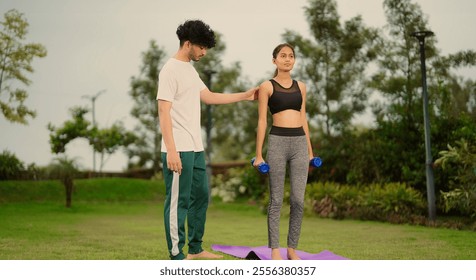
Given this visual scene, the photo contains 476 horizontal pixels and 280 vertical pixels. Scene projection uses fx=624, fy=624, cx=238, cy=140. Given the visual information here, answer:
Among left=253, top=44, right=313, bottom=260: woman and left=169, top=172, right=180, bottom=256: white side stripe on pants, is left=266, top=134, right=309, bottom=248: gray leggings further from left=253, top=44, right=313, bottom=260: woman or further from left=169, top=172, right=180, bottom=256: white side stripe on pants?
left=169, top=172, right=180, bottom=256: white side stripe on pants

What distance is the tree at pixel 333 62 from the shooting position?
18.1 meters

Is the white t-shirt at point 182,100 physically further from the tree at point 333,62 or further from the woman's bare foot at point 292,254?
the tree at point 333,62

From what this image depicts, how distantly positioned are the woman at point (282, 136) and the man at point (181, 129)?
0.57 metres

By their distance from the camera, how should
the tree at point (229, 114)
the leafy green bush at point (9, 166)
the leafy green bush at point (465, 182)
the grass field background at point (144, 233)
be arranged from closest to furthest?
the grass field background at point (144, 233)
the leafy green bush at point (465, 182)
the leafy green bush at point (9, 166)
the tree at point (229, 114)

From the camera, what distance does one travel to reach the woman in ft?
17.3

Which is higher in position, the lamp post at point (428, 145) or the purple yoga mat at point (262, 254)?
the lamp post at point (428, 145)

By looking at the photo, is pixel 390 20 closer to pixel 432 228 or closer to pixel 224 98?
pixel 432 228

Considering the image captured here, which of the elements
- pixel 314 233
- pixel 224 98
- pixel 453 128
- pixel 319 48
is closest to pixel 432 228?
pixel 314 233

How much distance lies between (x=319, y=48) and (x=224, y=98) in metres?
12.9

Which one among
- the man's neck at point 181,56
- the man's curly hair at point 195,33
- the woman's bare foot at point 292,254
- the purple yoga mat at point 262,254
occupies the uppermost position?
the man's curly hair at point 195,33

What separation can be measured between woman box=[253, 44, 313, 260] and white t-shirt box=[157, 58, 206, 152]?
21.7 inches

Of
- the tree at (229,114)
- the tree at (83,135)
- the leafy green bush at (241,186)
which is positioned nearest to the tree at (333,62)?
the leafy green bush at (241,186)

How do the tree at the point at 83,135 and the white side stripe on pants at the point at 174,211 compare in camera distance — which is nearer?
the white side stripe on pants at the point at 174,211

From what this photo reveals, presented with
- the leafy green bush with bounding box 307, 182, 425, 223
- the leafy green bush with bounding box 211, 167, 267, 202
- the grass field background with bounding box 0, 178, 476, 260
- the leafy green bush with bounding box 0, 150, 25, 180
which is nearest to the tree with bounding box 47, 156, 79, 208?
the grass field background with bounding box 0, 178, 476, 260
